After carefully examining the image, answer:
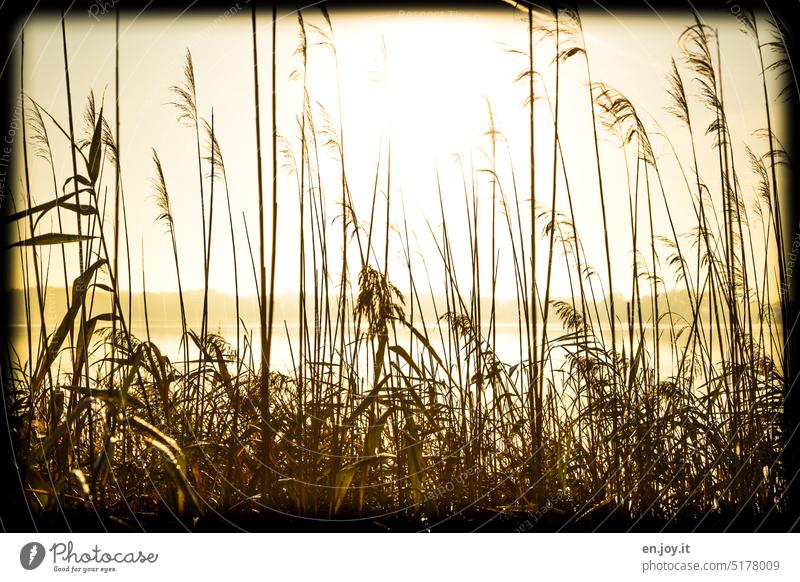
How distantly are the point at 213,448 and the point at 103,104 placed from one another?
1005 millimetres

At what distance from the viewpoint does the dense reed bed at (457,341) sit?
65.1 inches
